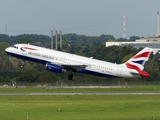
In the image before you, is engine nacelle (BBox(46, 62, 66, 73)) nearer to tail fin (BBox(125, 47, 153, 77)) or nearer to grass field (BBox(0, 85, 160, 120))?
grass field (BBox(0, 85, 160, 120))

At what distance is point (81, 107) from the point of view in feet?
180

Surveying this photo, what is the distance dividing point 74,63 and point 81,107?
2678cm

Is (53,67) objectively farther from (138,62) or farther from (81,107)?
(81,107)

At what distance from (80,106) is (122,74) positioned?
95.4 feet

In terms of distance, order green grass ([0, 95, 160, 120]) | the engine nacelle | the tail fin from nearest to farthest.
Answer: green grass ([0, 95, 160, 120]), the engine nacelle, the tail fin

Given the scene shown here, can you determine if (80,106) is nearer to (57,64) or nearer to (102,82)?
(57,64)

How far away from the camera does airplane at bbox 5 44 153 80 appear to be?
263 feet

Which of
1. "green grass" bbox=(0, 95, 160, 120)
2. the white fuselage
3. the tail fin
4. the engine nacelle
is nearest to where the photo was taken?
"green grass" bbox=(0, 95, 160, 120)

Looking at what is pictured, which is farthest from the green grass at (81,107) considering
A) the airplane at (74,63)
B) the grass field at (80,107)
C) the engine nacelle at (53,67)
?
the airplane at (74,63)

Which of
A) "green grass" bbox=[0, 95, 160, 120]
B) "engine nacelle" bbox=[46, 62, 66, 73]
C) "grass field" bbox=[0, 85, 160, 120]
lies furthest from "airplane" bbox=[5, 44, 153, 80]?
"green grass" bbox=[0, 95, 160, 120]

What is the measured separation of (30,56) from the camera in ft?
264

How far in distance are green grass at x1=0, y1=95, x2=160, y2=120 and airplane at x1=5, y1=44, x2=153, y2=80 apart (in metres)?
12.3

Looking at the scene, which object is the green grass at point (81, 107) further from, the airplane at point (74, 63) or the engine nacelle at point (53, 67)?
the airplane at point (74, 63)

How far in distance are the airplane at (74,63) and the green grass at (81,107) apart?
12.3m
